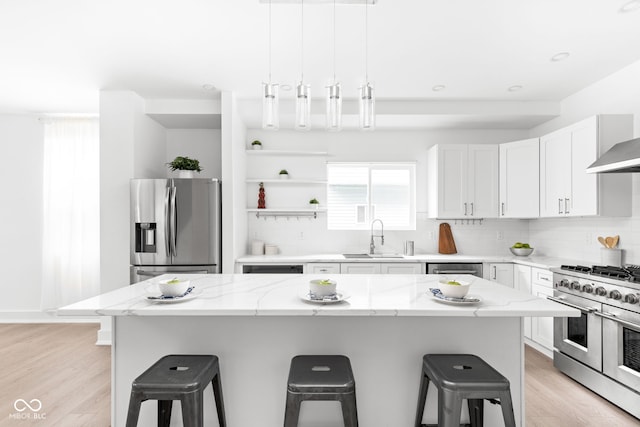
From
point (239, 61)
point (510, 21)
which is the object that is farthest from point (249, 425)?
point (510, 21)

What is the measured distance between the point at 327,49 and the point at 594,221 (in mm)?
3168

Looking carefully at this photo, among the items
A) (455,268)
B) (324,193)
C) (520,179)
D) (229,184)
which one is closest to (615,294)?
(455,268)

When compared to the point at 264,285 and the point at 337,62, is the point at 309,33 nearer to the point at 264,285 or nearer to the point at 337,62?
the point at 337,62

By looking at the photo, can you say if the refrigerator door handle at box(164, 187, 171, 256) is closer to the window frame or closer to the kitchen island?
the kitchen island

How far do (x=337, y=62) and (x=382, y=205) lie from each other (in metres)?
2.25

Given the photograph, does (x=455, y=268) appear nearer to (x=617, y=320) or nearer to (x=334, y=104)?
(x=617, y=320)

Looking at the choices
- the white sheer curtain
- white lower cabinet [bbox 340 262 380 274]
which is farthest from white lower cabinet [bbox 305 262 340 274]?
the white sheer curtain

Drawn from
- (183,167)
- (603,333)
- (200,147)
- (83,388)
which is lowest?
(83,388)

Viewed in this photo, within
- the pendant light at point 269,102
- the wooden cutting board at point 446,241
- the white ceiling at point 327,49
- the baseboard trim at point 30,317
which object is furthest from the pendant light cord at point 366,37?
the baseboard trim at point 30,317

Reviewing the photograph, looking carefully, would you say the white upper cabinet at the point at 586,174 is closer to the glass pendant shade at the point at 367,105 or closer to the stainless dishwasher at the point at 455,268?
the stainless dishwasher at the point at 455,268

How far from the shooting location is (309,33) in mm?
2803

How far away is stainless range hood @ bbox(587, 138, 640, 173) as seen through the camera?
2.70 meters

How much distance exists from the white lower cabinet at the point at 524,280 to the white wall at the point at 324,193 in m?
0.79

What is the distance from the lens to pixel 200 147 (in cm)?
501
